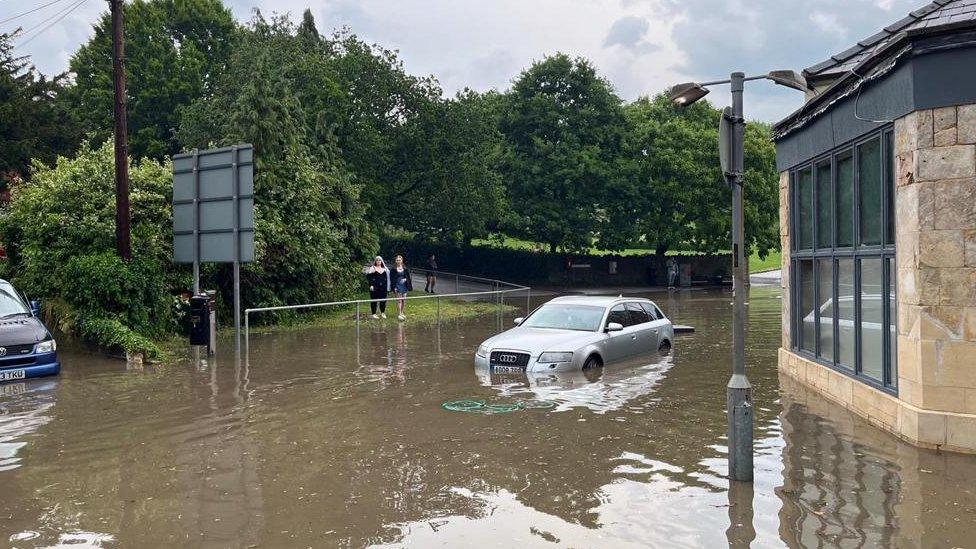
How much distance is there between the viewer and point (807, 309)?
13.3 m

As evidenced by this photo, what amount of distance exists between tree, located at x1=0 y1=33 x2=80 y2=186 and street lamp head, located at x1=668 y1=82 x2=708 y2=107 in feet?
86.8

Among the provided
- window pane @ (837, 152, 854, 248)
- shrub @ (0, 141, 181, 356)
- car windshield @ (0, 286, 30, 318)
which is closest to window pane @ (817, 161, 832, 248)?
window pane @ (837, 152, 854, 248)

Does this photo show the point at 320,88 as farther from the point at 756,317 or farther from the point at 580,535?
the point at 580,535

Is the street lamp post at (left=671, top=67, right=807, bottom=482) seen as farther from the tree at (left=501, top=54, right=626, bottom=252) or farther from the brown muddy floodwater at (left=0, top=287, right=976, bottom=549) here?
the tree at (left=501, top=54, right=626, bottom=252)

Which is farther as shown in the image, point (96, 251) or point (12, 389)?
point (96, 251)

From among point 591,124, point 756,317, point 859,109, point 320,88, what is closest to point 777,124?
point 859,109

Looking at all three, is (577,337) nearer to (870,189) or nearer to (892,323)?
(870,189)

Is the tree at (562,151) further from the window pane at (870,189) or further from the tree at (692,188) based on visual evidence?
the window pane at (870,189)

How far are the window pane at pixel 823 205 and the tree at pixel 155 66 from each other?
38330 mm

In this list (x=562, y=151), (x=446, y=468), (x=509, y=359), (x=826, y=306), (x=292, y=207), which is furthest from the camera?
(x=562, y=151)

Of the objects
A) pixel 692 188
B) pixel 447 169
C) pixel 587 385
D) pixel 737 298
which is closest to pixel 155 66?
pixel 447 169

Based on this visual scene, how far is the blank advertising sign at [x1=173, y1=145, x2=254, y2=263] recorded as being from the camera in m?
17.1

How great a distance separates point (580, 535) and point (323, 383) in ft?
26.3

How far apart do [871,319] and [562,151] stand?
37215mm
